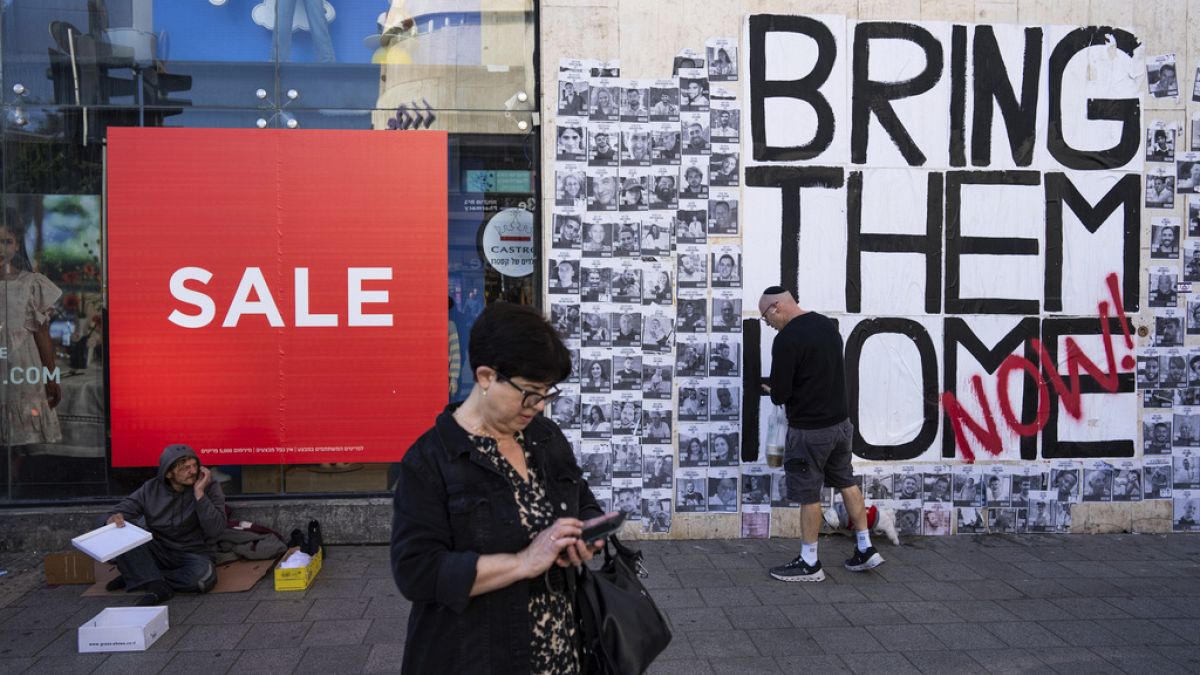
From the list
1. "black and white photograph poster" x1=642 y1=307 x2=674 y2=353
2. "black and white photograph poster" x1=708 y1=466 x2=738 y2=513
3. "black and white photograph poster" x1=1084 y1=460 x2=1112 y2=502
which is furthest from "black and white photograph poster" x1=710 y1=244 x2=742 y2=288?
"black and white photograph poster" x1=1084 y1=460 x2=1112 y2=502

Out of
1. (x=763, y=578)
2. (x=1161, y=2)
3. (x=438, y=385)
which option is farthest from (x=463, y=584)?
(x=1161, y=2)

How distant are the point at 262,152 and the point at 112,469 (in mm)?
2619

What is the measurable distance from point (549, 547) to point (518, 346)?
1.70 feet

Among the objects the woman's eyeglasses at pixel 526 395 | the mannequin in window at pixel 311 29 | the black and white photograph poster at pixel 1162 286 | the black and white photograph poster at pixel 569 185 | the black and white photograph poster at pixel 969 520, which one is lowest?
the black and white photograph poster at pixel 969 520

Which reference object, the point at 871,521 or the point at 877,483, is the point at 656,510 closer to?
the point at 871,521

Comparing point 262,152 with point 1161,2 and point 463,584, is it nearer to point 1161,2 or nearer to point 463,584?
point 463,584

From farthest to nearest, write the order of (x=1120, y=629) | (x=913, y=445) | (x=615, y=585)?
(x=913, y=445) < (x=1120, y=629) < (x=615, y=585)

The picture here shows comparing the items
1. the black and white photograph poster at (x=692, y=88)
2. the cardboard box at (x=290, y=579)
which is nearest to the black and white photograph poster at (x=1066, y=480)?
the black and white photograph poster at (x=692, y=88)

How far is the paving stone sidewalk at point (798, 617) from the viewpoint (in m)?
4.53

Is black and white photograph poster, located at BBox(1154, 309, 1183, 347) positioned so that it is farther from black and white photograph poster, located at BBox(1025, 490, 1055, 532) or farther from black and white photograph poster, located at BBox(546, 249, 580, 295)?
black and white photograph poster, located at BBox(546, 249, 580, 295)

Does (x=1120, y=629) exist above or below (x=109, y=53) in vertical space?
below

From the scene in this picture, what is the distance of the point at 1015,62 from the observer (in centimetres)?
681

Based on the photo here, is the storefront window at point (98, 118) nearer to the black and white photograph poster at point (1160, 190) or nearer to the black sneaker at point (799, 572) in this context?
the black sneaker at point (799, 572)

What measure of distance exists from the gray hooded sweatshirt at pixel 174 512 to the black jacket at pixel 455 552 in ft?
13.2
